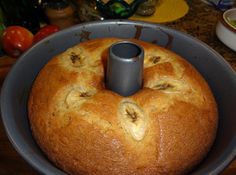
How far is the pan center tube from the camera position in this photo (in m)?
0.59

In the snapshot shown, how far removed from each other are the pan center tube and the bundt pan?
7.2 inches

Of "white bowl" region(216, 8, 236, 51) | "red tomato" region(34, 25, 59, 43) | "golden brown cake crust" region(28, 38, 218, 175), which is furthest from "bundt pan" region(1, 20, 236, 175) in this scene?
"white bowl" region(216, 8, 236, 51)

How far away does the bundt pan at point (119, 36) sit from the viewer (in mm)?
559

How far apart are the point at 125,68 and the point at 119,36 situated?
0.25 metres

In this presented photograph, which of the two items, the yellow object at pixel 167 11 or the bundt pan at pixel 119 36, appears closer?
the bundt pan at pixel 119 36

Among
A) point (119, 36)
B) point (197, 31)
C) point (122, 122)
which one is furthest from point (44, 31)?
point (122, 122)

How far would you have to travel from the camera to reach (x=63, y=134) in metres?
0.58

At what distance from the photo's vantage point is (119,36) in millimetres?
827

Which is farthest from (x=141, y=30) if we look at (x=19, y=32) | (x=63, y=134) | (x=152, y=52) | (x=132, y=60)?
(x=19, y=32)

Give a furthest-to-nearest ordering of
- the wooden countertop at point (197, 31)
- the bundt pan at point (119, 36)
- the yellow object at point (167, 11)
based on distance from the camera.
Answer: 1. the yellow object at point (167, 11)
2. the wooden countertop at point (197, 31)
3. the bundt pan at point (119, 36)

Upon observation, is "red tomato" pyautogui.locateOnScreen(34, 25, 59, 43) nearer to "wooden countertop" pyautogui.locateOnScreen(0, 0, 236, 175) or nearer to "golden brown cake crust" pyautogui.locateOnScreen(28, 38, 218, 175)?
"wooden countertop" pyautogui.locateOnScreen(0, 0, 236, 175)

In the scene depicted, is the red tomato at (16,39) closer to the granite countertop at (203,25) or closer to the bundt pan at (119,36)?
the bundt pan at (119,36)

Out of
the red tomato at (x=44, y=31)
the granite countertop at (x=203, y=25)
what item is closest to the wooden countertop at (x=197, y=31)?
the granite countertop at (x=203, y=25)

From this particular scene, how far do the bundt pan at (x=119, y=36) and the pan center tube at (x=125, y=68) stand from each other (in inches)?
7.2
